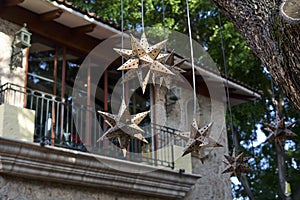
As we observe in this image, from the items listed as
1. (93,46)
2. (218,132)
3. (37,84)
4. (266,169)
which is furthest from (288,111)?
(37,84)

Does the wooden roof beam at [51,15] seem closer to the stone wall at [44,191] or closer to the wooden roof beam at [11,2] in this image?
the wooden roof beam at [11,2]

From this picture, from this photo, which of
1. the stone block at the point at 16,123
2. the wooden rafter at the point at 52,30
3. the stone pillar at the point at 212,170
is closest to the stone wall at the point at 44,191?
the stone block at the point at 16,123

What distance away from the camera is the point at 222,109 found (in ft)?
40.8

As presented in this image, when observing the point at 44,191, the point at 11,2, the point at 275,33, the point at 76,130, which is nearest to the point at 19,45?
the point at 11,2

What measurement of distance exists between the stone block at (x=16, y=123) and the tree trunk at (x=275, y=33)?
4463 mm

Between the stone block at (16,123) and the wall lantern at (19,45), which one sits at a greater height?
the wall lantern at (19,45)

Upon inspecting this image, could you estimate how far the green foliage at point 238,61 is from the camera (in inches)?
525

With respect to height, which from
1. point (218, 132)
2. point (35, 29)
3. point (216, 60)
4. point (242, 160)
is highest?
point (216, 60)

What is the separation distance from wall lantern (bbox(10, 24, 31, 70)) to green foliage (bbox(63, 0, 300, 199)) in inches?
207

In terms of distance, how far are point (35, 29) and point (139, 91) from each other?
118 inches

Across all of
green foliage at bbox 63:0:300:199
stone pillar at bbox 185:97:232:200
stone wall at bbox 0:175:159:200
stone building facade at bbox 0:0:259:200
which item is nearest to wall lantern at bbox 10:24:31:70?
stone building facade at bbox 0:0:259:200

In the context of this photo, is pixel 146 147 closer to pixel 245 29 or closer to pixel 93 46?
pixel 93 46

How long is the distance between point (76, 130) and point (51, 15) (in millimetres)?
2144

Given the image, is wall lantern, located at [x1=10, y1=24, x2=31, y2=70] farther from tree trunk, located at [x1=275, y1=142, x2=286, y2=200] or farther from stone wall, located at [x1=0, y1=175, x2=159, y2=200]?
tree trunk, located at [x1=275, y1=142, x2=286, y2=200]
